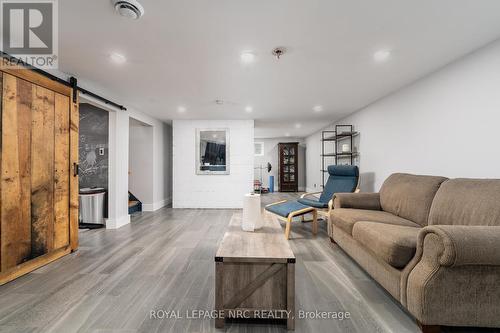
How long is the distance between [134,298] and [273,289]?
1.13 m

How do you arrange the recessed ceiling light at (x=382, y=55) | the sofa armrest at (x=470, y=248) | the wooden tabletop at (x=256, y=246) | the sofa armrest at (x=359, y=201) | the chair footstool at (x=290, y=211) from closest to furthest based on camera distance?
the sofa armrest at (x=470, y=248) → the wooden tabletop at (x=256, y=246) → the recessed ceiling light at (x=382, y=55) → the sofa armrest at (x=359, y=201) → the chair footstool at (x=290, y=211)

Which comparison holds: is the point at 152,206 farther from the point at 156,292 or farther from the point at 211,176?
the point at 156,292

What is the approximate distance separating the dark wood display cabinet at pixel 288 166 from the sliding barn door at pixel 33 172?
672cm

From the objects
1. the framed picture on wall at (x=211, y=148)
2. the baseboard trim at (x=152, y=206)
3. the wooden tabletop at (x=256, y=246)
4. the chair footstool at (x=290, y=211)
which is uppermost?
the framed picture on wall at (x=211, y=148)

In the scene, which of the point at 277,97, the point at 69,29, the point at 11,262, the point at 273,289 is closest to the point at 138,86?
the point at 69,29

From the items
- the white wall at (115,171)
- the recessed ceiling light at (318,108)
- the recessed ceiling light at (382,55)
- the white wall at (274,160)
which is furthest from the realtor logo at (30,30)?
the white wall at (274,160)

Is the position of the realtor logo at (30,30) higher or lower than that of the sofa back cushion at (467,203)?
higher

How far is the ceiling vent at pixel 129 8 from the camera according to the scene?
4.71ft

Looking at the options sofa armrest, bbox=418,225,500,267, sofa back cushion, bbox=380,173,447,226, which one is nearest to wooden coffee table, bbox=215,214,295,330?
sofa armrest, bbox=418,225,500,267

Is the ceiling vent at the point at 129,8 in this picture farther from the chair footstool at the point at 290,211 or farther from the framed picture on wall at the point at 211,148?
the framed picture on wall at the point at 211,148

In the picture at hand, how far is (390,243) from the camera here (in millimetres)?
1536

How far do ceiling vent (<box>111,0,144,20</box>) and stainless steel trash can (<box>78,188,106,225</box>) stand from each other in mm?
3132

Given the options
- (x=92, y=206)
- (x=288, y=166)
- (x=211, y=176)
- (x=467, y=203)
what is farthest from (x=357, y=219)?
(x=288, y=166)

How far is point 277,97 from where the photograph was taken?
3.50 meters
